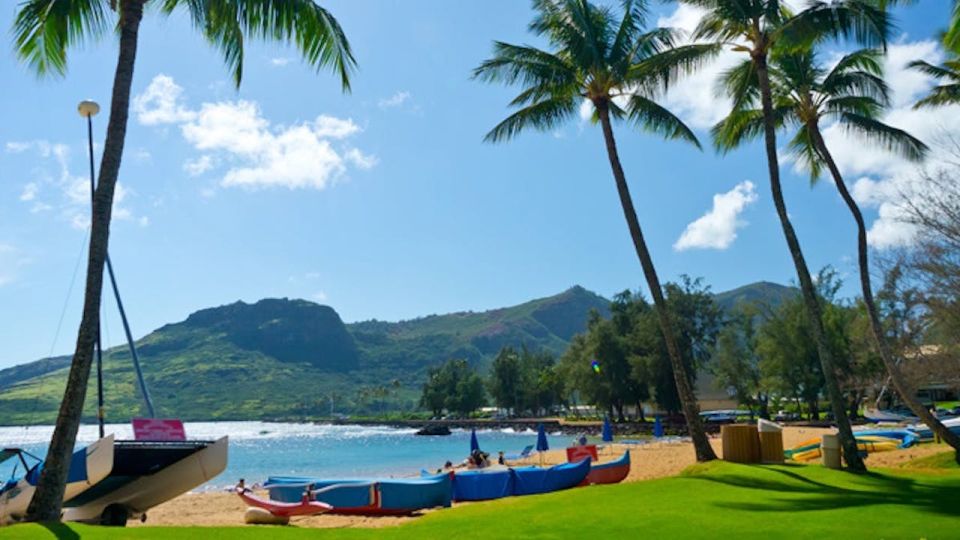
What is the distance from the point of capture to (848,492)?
12.3 metres

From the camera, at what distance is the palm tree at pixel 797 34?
16.5m

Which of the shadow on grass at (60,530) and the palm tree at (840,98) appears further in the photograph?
the palm tree at (840,98)

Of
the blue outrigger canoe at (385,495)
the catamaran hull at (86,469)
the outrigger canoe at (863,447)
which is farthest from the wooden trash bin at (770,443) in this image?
the catamaran hull at (86,469)

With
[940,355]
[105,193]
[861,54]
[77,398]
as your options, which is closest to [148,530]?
[77,398]

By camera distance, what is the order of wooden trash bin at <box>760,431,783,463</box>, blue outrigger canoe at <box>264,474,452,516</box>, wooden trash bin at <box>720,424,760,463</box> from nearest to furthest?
1. blue outrigger canoe at <box>264,474,452,516</box>
2. wooden trash bin at <box>720,424,760,463</box>
3. wooden trash bin at <box>760,431,783,463</box>

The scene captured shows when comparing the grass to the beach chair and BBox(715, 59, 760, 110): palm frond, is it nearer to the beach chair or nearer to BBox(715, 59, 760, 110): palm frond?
BBox(715, 59, 760, 110): palm frond

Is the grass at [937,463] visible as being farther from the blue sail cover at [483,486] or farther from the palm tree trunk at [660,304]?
the blue sail cover at [483,486]

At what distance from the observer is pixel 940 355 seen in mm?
33969

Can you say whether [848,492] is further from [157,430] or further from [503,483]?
[157,430]

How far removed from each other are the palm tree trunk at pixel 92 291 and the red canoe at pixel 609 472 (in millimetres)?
→ 14967

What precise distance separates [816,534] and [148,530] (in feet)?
25.8

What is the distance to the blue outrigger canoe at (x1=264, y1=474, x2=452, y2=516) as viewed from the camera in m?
17.5

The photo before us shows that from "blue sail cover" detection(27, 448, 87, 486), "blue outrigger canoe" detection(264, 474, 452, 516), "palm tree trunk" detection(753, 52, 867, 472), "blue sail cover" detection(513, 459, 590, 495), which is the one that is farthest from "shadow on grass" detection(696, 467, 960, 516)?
"blue sail cover" detection(27, 448, 87, 486)

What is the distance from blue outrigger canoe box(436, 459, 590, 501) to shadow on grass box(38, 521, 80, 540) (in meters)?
11.9
